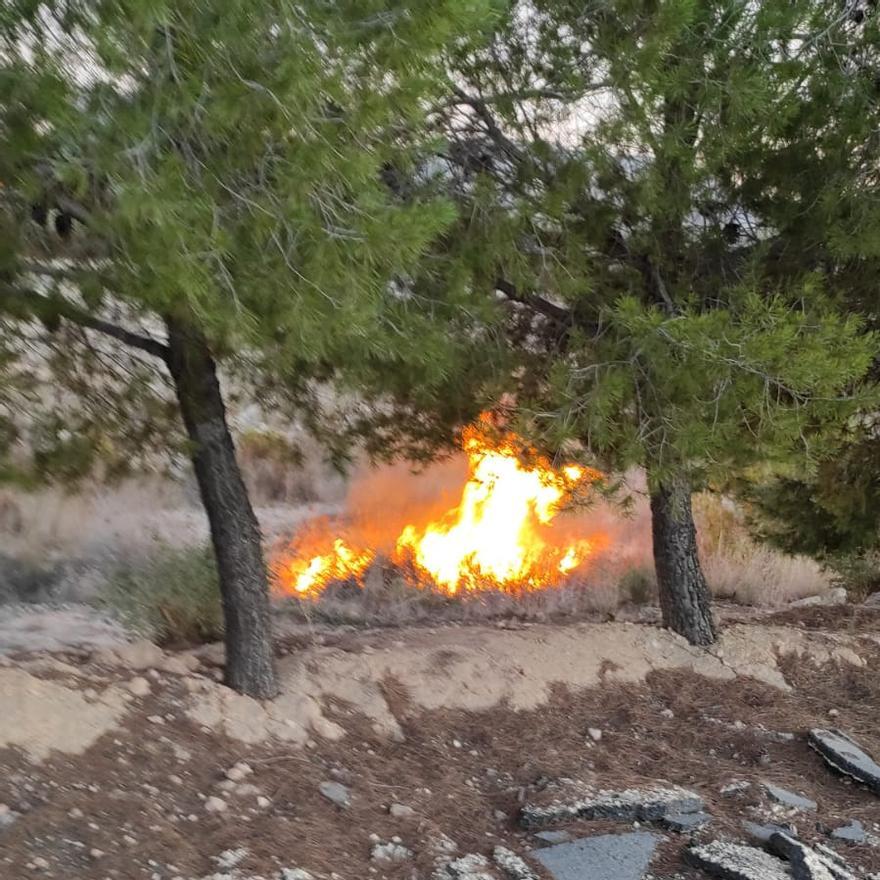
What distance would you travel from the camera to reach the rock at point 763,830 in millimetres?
4531

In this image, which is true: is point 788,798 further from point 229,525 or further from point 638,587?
point 638,587

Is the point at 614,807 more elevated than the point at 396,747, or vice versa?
the point at 396,747

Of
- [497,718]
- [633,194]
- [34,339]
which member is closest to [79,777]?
[34,339]

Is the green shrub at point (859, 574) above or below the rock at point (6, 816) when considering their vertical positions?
below

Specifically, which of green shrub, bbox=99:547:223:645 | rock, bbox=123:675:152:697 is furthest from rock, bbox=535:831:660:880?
green shrub, bbox=99:547:223:645

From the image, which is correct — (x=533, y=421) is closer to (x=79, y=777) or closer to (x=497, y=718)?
(x=497, y=718)

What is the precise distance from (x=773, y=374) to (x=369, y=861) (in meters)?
2.97

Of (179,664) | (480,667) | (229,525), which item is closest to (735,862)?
(480,667)

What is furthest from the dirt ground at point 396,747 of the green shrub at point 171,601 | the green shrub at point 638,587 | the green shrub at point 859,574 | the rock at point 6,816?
the green shrub at point 859,574

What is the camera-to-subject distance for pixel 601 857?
167 inches

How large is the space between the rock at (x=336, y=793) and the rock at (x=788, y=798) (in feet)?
7.69

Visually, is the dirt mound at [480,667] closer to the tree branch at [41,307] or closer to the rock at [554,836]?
the rock at [554,836]

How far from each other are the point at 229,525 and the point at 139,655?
100 cm

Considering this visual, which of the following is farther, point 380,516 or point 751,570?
point 380,516
